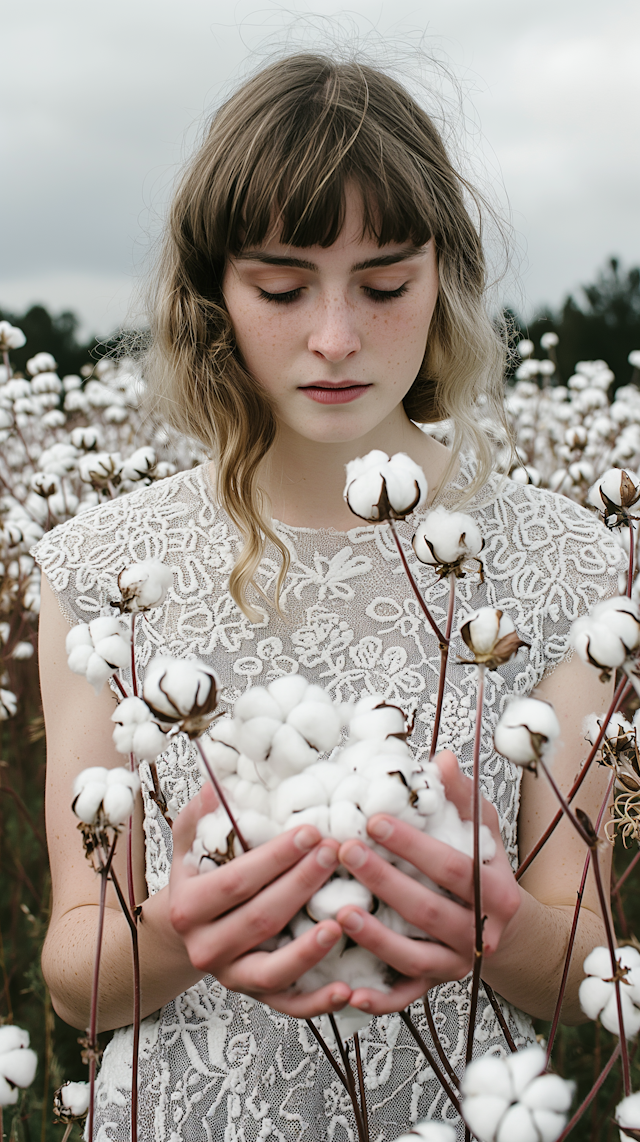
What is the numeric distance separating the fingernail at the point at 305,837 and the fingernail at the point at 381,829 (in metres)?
0.03

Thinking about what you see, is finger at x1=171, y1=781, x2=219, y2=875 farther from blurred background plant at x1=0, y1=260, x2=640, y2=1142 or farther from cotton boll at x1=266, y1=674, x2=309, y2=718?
blurred background plant at x1=0, y1=260, x2=640, y2=1142

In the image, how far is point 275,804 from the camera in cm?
53

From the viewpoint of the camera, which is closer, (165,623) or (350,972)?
(350,972)

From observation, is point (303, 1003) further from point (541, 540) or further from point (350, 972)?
point (541, 540)

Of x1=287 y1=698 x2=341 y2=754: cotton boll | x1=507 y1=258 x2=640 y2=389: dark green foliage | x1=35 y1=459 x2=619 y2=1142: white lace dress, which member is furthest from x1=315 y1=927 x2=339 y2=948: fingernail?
x1=507 y1=258 x2=640 y2=389: dark green foliage

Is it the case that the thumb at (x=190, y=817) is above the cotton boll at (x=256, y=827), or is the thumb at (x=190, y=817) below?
below

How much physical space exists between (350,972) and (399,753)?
15cm

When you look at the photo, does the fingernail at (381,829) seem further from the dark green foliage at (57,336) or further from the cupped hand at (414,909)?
the dark green foliage at (57,336)

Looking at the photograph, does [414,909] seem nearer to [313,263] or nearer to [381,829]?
[381,829]

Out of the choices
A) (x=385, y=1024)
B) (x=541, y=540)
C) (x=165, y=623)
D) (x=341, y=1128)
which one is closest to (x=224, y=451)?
(x=165, y=623)

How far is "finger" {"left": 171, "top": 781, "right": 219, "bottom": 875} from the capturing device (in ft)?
1.91

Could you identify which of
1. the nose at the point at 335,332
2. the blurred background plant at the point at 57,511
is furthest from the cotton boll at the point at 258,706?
the nose at the point at 335,332

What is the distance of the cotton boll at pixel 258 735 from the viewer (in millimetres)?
486

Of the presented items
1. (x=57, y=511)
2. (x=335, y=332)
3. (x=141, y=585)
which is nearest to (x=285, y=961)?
(x=141, y=585)
